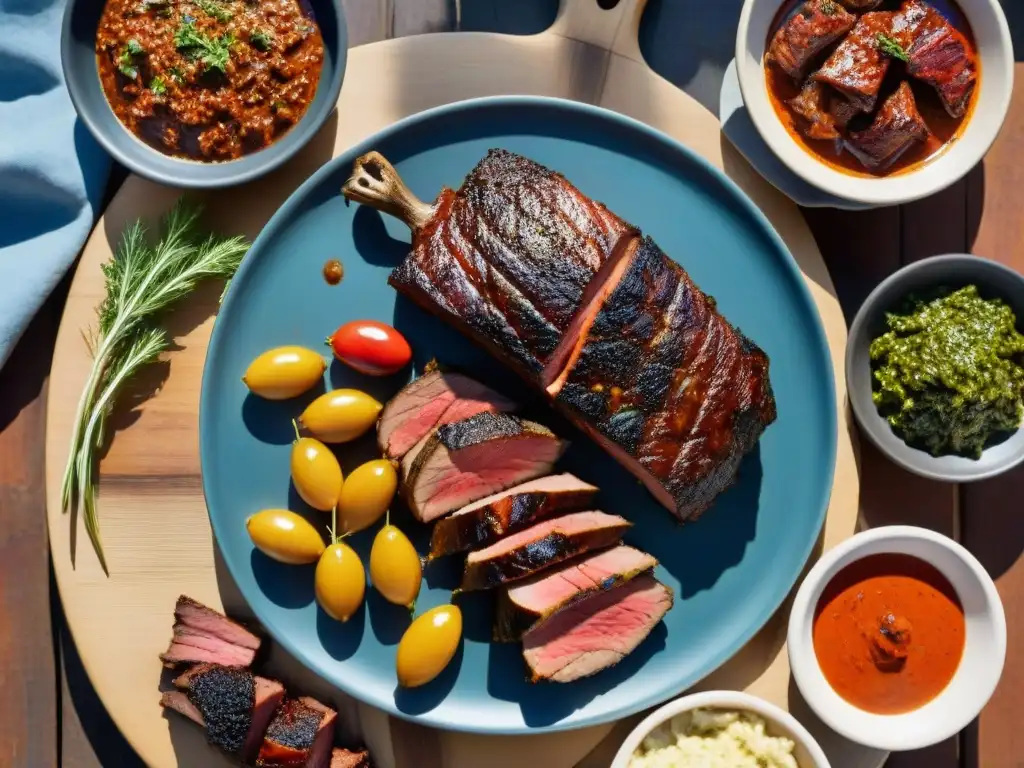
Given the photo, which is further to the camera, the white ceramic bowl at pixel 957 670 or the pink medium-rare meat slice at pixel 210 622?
the pink medium-rare meat slice at pixel 210 622

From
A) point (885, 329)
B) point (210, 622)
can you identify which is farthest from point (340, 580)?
point (885, 329)

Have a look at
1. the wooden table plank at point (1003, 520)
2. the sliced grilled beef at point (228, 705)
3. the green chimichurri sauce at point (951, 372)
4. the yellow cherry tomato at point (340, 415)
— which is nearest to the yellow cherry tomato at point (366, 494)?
the yellow cherry tomato at point (340, 415)

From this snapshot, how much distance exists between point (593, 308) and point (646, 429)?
47 centimetres

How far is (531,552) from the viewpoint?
3.14 meters

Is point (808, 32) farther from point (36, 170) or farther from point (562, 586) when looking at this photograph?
point (36, 170)

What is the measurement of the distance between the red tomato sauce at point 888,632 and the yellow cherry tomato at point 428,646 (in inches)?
52.7

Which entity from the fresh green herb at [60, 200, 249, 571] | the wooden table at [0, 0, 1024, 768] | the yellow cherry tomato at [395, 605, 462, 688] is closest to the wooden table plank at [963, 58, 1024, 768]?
the wooden table at [0, 0, 1024, 768]

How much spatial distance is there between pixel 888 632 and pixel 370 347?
2.15 metres

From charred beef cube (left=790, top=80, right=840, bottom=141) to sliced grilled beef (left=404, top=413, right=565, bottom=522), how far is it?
1517 mm

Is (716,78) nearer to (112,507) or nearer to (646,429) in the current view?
(646,429)

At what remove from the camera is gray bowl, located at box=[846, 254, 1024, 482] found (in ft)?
10.8

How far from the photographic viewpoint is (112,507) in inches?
135

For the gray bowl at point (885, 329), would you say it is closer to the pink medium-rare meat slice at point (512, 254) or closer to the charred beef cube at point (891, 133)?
the charred beef cube at point (891, 133)

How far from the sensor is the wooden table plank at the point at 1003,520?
3664mm
